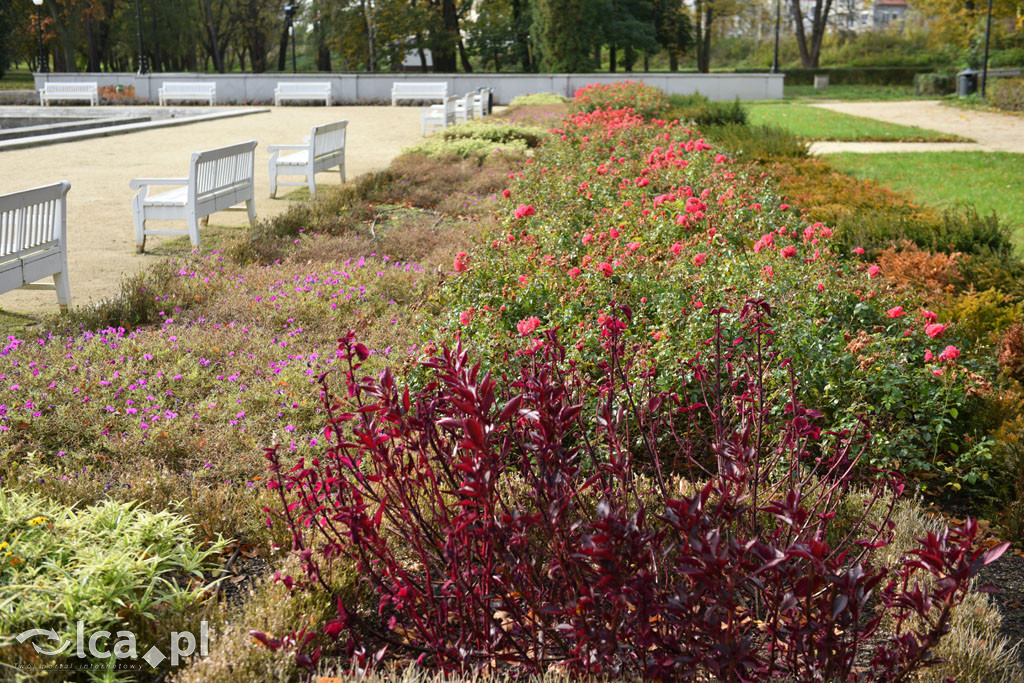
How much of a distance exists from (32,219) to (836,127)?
18.2 m

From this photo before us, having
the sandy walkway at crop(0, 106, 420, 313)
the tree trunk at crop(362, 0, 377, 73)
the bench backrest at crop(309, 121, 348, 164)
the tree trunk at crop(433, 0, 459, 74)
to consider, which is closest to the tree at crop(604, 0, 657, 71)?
the tree trunk at crop(433, 0, 459, 74)

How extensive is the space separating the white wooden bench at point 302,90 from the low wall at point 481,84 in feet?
4.57

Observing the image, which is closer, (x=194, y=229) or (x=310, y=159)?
(x=194, y=229)

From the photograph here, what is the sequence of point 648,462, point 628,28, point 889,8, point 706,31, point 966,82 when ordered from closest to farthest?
1. point 648,462
2. point 966,82
3. point 628,28
4. point 706,31
5. point 889,8

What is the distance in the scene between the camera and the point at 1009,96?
23.5m

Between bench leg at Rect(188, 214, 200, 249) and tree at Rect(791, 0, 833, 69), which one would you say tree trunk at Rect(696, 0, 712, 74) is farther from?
bench leg at Rect(188, 214, 200, 249)

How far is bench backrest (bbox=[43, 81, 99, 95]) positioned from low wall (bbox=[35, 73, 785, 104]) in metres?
2.56

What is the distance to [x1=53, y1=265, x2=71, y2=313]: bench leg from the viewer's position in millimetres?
5934

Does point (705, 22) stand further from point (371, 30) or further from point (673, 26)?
point (371, 30)

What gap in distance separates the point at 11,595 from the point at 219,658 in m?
0.77

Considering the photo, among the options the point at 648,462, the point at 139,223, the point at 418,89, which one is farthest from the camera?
the point at 418,89

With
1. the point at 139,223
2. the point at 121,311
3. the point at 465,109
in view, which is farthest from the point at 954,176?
the point at 465,109

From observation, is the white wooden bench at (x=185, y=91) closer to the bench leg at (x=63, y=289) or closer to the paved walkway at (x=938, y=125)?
the paved walkway at (x=938, y=125)

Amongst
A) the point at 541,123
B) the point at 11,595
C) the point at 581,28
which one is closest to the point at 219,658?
the point at 11,595
